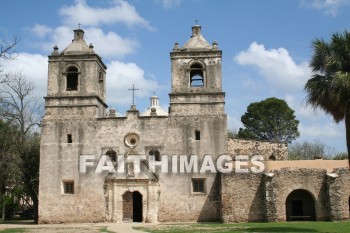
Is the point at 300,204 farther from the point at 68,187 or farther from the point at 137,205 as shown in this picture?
the point at 68,187

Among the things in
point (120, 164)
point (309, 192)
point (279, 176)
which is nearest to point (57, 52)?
point (120, 164)

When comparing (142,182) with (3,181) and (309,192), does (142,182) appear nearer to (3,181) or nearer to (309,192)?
(309,192)

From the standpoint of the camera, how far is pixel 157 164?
27.1 meters

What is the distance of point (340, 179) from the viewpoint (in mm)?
25406

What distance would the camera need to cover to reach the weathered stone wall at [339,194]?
24.5 metres

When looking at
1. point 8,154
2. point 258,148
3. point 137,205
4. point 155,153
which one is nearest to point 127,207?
point 137,205

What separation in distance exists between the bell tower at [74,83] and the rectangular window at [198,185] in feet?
23.3

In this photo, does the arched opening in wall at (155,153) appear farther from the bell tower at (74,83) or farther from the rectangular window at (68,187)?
the rectangular window at (68,187)

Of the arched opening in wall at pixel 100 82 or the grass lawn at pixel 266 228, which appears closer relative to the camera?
the grass lawn at pixel 266 228

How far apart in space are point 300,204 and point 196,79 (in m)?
9.74

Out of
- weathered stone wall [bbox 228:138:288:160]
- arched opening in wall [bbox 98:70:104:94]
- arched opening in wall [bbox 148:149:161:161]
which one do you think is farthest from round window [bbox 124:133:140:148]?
weathered stone wall [bbox 228:138:288:160]

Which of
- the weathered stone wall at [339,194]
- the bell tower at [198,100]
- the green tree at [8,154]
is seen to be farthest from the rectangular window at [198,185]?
the green tree at [8,154]

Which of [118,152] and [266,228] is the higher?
[118,152]

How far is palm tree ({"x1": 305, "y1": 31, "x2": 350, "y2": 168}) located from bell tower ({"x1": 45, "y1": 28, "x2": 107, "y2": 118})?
13969mm
